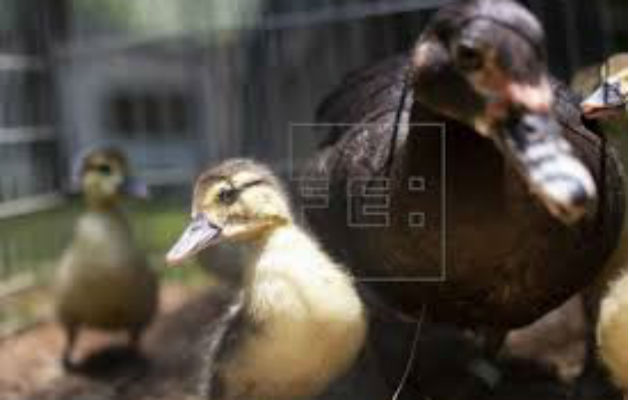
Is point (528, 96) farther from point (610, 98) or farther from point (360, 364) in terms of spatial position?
point (360, 364)

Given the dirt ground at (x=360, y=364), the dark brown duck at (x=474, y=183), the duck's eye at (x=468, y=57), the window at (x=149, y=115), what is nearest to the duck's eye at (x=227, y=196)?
the dark brown duck at (x=474, y=183)

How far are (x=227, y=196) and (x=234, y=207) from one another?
0.02m

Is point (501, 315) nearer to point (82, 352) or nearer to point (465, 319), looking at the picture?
point (465, 319)

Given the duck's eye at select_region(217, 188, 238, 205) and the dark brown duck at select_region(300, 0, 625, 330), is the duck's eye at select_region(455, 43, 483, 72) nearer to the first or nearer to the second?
the dark brown duck at select_region(300, 0, 625, 330)

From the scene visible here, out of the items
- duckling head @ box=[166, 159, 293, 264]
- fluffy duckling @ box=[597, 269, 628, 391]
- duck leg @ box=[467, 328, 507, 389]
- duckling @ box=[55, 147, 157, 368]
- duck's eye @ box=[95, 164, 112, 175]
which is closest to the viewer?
fluffy duckling @ box=[597, 269, 628, 391]

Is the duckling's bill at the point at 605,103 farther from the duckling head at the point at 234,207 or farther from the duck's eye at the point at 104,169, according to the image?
the duck's eye at the point at 104,169

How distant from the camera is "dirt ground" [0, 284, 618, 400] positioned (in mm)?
1730

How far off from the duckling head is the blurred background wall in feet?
0.71

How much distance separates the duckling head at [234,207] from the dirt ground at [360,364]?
0.88 ft

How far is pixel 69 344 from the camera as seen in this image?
2.46 m

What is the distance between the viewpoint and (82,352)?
2.55 meters

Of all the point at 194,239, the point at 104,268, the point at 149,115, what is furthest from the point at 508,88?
the point at 149,115

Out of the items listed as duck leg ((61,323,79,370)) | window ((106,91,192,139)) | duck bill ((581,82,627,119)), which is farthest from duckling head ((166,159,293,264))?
window ((106,91,192,139))

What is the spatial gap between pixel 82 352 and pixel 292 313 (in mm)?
1180
